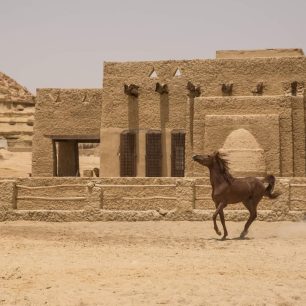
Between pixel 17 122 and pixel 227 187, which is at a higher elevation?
pixel 17 122

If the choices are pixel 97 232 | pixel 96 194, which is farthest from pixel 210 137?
pixel 97 232

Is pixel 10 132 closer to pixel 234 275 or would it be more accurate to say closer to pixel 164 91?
pixel 164 91

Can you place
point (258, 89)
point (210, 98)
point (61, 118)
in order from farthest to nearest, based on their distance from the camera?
point (61, 118)
point (258, 89)
point (210, 98)

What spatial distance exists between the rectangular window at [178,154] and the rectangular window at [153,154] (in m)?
0.51

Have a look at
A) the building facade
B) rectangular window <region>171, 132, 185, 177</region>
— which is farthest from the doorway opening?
rectangular window <region>171, 132, 185, 177</region>

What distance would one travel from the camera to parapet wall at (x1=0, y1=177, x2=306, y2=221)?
1463cm

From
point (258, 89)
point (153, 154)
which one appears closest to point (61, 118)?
point (153, 154)

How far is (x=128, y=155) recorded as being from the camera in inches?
845

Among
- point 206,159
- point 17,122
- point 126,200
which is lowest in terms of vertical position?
point 126,200

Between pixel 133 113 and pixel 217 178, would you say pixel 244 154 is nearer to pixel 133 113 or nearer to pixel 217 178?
pixel 133 113

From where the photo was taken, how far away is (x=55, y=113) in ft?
75.2

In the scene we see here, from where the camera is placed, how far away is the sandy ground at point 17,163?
1257 inches

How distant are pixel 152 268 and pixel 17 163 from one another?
28.5m

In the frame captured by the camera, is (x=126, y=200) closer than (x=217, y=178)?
No
